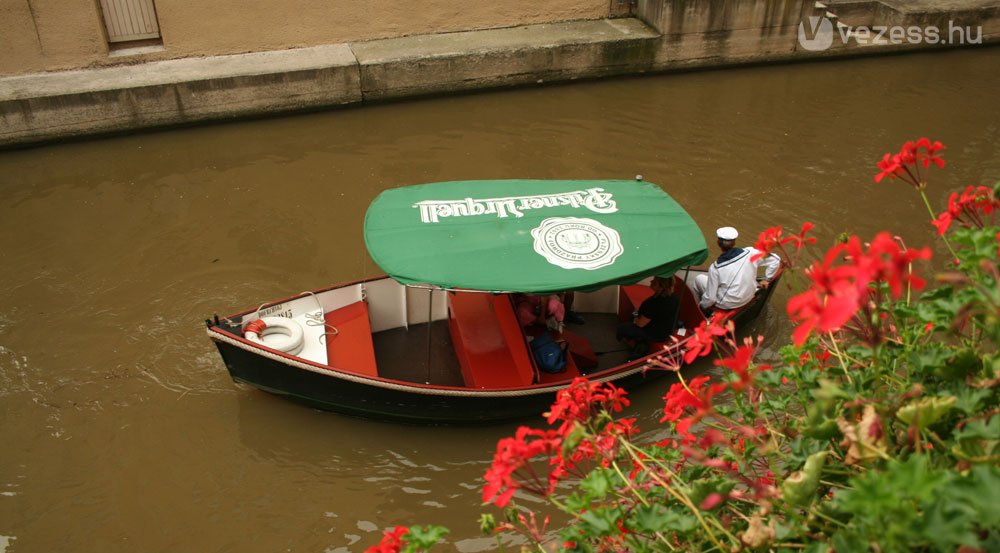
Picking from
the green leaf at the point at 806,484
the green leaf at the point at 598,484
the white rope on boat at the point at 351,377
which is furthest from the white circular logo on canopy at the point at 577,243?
the green leaf at the point at 806,484

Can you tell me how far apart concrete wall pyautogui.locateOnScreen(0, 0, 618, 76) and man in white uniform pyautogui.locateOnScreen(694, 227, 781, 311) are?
24.8 feet

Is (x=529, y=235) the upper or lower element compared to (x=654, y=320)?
upper

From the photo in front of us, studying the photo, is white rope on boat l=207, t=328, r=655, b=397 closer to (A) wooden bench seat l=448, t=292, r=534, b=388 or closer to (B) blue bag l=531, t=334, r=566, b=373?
(A) wooden bench seat l=448, t=292, r=534, b=388

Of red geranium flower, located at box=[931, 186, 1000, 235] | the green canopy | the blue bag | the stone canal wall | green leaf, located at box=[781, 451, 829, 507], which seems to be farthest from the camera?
the stone canal wall

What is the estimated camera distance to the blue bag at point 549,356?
24.1ft

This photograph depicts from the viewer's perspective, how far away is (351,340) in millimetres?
7504

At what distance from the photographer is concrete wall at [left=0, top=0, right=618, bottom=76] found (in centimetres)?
1138

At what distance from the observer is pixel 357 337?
297 inches

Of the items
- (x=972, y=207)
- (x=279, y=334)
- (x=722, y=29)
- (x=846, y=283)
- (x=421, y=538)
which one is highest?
(x=846, y=283)

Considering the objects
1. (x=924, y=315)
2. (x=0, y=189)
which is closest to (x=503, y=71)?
(x=0, y=189)

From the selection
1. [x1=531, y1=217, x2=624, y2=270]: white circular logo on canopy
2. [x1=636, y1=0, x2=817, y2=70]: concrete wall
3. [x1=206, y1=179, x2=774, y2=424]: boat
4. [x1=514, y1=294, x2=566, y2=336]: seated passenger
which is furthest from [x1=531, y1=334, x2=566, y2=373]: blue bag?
[x1=636, y1=0, x2=817, y2=70]: concrete wall

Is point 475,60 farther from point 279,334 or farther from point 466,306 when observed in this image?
point 279,334

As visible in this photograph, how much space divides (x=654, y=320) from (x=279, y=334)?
3667 millimetres

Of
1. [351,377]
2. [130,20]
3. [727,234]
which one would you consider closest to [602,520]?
[351,377]
